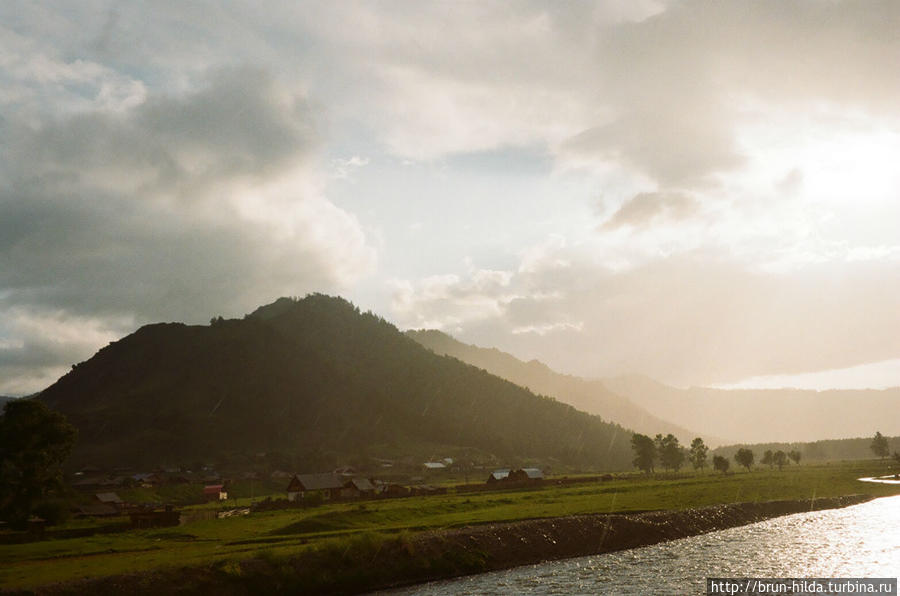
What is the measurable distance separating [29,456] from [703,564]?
288 feet

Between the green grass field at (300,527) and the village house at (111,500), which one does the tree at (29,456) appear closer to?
the green grass field at (300,527)

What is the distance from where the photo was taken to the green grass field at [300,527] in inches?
2233

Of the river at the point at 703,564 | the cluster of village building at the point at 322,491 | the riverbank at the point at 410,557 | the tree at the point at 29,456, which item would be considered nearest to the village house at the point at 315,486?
the cluster of village building at the point at 322,491

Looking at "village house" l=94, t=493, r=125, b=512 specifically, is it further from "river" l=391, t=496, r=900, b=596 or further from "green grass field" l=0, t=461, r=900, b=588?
→ "river" l=391, t=496, r=900, b=596

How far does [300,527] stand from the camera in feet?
266

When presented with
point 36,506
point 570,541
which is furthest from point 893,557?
point 36,506

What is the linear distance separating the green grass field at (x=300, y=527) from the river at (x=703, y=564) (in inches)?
618

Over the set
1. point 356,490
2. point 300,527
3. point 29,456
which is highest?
point 29,456

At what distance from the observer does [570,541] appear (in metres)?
72.2

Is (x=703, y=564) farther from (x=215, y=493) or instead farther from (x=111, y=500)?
(x=215, y=493)

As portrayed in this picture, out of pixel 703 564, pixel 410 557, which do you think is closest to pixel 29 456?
pixel 410 557

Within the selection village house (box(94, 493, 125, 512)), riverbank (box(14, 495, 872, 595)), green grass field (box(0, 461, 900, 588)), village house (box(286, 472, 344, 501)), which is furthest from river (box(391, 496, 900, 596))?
village house (box(94, 493, 125, 512))

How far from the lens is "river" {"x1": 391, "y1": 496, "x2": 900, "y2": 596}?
51.8 meters

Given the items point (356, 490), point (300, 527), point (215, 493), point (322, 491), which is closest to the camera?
point (300, 527)
